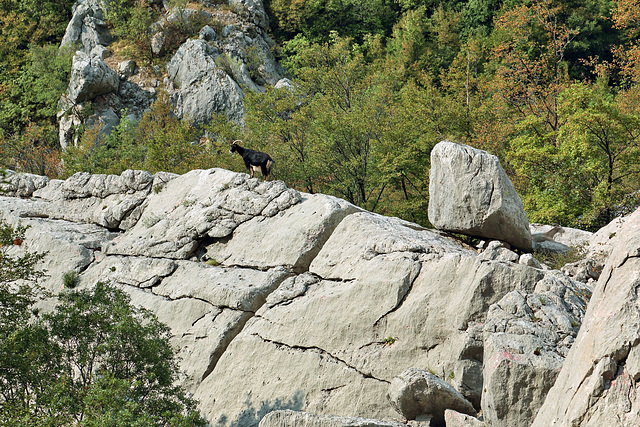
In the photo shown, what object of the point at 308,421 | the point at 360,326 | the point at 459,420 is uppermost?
the point at 308,421

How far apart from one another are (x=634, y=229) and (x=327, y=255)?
25.8 feet

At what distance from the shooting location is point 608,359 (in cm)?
575

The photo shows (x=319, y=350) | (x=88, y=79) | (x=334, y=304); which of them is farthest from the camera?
(x=88, y=79)

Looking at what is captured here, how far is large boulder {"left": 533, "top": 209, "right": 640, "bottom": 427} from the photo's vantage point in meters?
5.59

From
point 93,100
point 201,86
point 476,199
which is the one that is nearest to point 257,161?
point 476,199

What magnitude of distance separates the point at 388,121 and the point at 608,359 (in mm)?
22456

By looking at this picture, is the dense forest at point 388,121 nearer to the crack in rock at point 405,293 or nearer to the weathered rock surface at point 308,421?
the crack in rock at point 405,293

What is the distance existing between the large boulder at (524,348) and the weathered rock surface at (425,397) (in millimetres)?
689

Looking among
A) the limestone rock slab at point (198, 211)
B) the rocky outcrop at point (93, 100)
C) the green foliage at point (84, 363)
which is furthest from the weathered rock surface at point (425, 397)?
the rocky outcrop at point (93, 100)

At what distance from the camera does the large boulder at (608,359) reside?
5590 millimetres

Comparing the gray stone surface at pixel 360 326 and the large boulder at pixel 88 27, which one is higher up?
the large boulder at pixel 88 27

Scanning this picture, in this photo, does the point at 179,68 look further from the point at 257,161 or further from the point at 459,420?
the point at 459,420

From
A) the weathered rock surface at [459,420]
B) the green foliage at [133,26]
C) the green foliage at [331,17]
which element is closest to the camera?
the weathered rock surface at [459,420]

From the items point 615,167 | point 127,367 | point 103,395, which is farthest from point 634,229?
point 615,167
